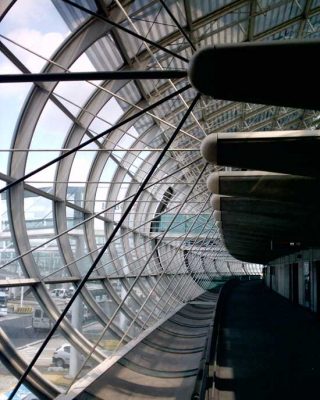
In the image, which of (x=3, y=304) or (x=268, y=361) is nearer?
(x=268, y=361)

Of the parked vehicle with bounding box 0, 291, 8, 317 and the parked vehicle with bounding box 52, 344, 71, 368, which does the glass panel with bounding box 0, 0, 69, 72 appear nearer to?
the parked vehicle with bounding box 0, 291, 8, 317

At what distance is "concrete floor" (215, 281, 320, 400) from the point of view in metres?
5.09

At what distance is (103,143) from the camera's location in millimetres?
11484

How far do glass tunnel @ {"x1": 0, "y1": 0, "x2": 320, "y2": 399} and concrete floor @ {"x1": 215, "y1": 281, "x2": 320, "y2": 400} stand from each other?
0.80 meters

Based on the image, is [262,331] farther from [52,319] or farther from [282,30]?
[282,30]

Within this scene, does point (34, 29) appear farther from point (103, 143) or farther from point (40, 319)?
point (40, 319)

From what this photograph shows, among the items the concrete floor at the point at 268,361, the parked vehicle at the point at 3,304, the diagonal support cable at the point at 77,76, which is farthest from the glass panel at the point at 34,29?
the concrete floor at the point at 268,361

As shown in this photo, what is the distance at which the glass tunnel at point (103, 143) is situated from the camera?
8.24ft

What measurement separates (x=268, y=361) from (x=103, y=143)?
22.3 feet

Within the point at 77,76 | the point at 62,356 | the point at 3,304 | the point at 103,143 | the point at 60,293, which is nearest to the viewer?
the point at 77,76

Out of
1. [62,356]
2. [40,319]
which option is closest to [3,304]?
[40,319]

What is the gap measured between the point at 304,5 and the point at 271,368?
29.8ft

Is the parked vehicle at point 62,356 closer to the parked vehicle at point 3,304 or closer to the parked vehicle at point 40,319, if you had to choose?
the parked vehicle at point 40,319

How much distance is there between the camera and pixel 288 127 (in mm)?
22016
